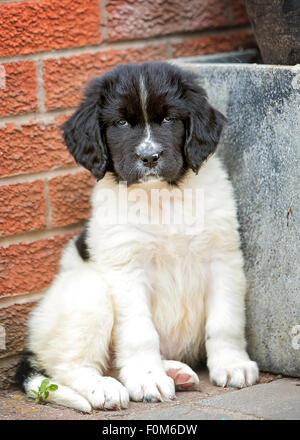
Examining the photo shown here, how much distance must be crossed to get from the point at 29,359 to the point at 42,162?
3.33ft

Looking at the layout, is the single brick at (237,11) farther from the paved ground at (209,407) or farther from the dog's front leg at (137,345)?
the paved ground at (209,407)

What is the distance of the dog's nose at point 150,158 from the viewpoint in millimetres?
3537

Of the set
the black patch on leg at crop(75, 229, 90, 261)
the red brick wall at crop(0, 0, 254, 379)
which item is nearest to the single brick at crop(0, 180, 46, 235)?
the red brick wall at crop(0, 0, 254, 379)

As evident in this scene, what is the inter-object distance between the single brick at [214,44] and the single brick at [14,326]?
1725 mm

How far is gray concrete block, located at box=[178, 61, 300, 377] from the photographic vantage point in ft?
12.0

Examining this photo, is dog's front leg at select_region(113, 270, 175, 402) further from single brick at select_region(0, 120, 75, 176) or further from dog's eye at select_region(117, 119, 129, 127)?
single brick at select_region(0, 120, 75, 176)

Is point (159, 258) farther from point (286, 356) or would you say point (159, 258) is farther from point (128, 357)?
point (286, 356)

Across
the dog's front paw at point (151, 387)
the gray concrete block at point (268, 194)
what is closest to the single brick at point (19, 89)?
the gray concrete block at point (268, 194)

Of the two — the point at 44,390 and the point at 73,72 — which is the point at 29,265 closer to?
the point at 44,390

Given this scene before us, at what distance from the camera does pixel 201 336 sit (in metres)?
3.94

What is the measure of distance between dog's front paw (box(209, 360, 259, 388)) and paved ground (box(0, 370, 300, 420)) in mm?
32

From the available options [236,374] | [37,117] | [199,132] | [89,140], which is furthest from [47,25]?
[236,374]
